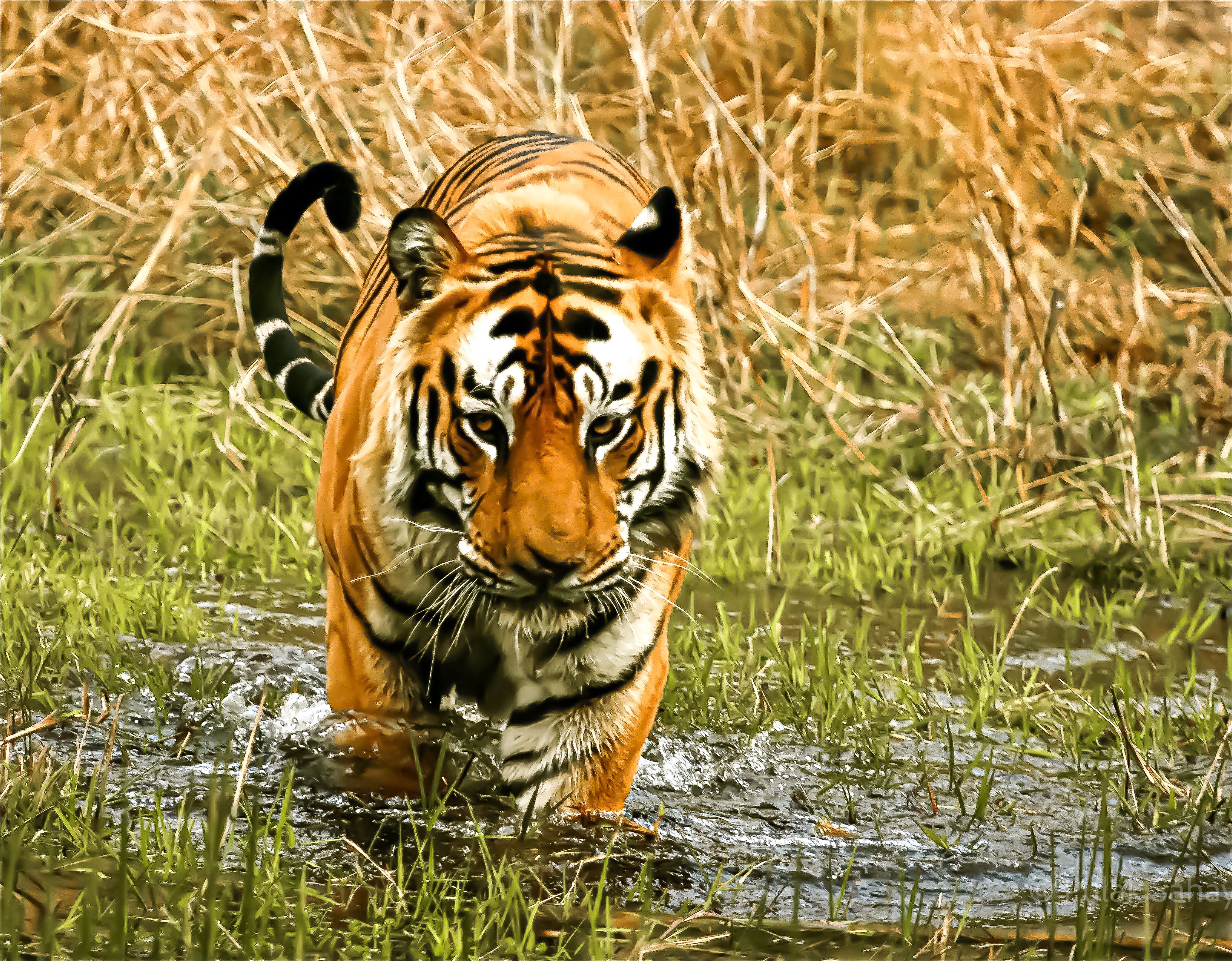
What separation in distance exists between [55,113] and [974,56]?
390 cm

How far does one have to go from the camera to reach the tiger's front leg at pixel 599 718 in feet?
8.59

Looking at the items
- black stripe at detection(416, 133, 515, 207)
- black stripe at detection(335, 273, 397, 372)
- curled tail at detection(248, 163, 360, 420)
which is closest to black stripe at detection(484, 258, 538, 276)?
black stripe at detection(335, 273, 397, 372)

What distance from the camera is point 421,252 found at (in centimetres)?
249

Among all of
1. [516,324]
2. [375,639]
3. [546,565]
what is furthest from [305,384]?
[546,565]

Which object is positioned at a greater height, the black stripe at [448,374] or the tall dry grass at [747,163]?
the tall dry grass at [747,163]

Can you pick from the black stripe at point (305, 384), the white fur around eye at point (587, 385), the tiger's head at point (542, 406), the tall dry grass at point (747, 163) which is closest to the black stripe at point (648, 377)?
the tiger's head at point (542, 406)

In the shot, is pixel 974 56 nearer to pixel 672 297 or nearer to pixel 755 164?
pixel 755 164

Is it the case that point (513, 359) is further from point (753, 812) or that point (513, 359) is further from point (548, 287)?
point (753, 812)

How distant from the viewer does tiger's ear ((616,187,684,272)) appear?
8.48ft

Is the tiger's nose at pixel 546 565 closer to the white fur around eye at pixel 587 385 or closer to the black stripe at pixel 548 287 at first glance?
the white fur around eye at pixel 587 385

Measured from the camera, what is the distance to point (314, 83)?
17.1 feet

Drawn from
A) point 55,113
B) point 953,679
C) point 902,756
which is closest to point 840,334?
point 953,679

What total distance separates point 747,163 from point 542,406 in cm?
414

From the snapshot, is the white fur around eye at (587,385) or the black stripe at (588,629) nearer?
the white fur around eye at (587,385)
